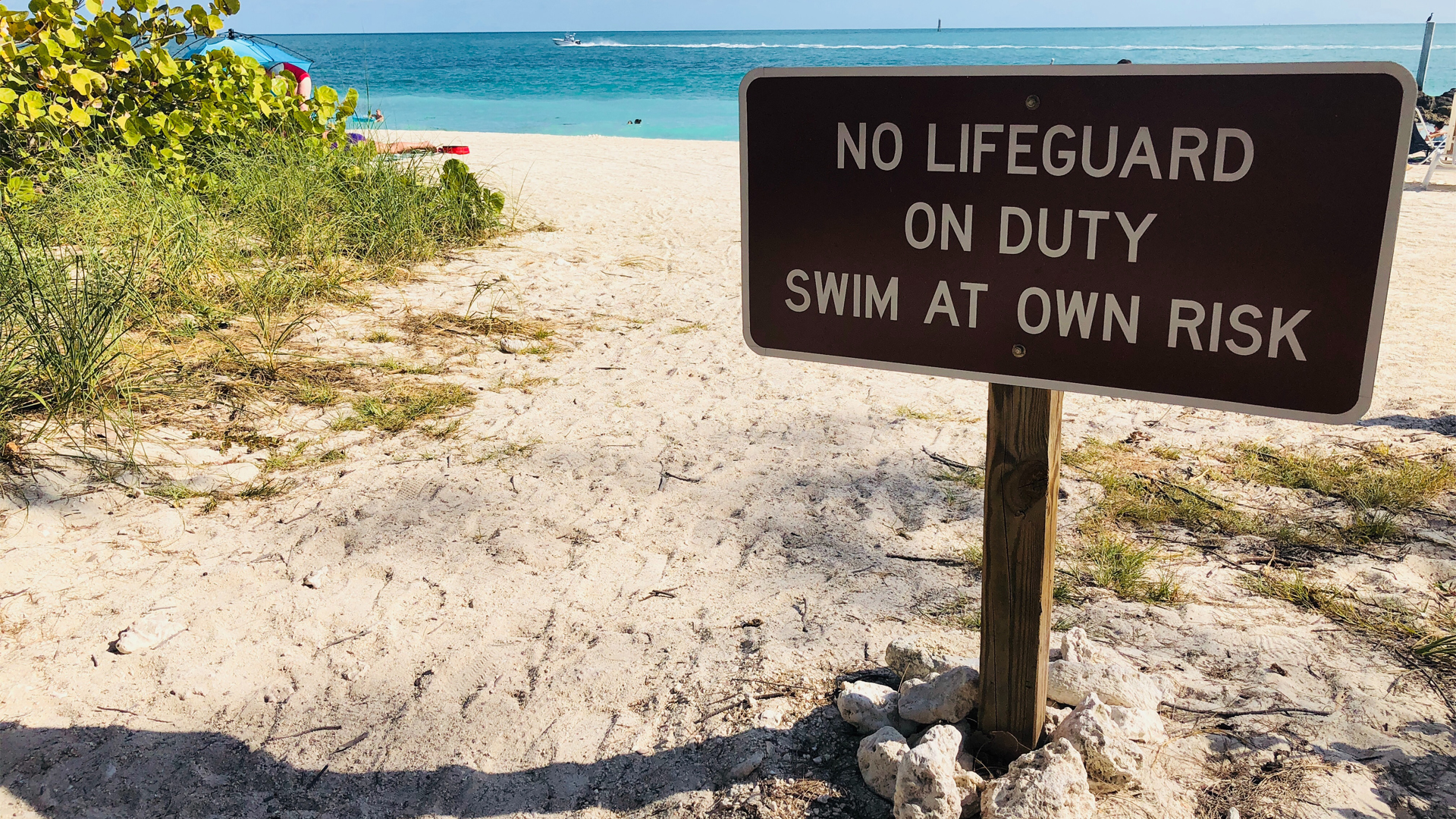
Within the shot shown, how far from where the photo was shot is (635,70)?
52.2 metres

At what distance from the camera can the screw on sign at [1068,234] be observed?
1.17 m

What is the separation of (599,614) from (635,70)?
53476mm

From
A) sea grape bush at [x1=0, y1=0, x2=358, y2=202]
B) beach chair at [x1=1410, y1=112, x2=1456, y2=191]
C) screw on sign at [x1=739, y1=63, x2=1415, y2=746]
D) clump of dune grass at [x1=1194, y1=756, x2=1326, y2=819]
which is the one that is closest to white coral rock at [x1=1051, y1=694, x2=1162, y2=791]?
clump of dune grass at [x1=1194, y1=756, x2=1326, y2=819]

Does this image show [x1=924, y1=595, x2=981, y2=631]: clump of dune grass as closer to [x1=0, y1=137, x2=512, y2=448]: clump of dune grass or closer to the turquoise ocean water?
the turquoise ocean water

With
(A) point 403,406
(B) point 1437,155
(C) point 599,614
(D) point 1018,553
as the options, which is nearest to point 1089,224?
(D) point 1018,553

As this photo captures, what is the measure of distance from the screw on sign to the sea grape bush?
4.87m

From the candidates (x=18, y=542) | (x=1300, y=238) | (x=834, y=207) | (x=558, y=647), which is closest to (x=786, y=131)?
(x=834, y=207)

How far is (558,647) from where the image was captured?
2348 millimetres

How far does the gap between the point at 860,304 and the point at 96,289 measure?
10.9ft

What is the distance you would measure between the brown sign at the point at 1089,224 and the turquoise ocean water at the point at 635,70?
0.09m

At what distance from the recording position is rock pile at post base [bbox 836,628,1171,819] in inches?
66.2

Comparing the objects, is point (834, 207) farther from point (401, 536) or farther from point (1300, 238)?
point (401, 536)

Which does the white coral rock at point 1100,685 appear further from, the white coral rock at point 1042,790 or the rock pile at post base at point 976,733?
the white coral rock at point 1042,790

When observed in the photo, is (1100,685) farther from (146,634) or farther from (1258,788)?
(146,634)
